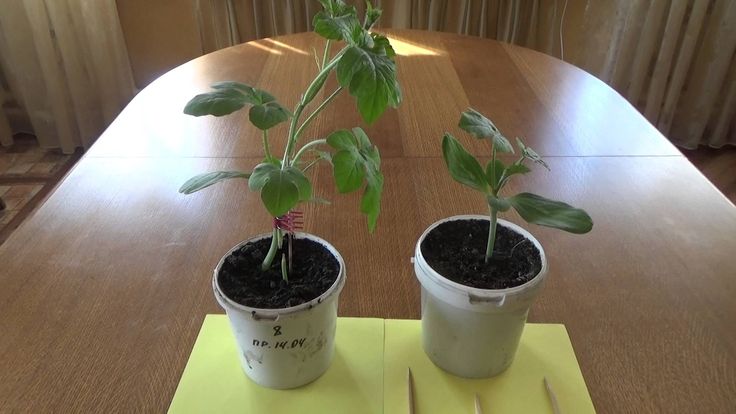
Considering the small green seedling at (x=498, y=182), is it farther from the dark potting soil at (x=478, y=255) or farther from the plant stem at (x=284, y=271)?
the plant stem at (x=284, y=271)

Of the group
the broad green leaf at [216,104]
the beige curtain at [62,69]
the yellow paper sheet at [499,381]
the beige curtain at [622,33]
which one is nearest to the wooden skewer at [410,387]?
the yellow paper sheet at [499,381]

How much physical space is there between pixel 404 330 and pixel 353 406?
5.0 inches

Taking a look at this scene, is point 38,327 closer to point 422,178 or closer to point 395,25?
point 422,178

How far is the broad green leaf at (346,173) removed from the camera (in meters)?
0.50

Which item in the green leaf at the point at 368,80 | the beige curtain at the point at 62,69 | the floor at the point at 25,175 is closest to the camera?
the green leaf at the point at 368,80

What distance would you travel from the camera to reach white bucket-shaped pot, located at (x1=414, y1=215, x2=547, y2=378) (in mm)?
562

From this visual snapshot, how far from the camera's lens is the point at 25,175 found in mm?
2275

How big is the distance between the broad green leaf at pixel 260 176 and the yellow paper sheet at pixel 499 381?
0.96 feet

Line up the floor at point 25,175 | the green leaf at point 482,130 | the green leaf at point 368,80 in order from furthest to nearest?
the floor at point 25,175, the green leaf at point 482,130, the green leaf at point 368,80

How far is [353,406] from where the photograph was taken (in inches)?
24.0

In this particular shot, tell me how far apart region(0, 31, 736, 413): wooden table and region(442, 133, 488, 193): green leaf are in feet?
0.77

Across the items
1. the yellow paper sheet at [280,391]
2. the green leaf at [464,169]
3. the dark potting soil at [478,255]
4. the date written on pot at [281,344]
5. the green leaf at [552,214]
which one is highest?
the green leaf at [464,169]

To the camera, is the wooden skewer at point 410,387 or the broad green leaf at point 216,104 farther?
the wooden skewer at point 410,387

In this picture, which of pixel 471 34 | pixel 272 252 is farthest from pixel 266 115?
pixel 471 34
